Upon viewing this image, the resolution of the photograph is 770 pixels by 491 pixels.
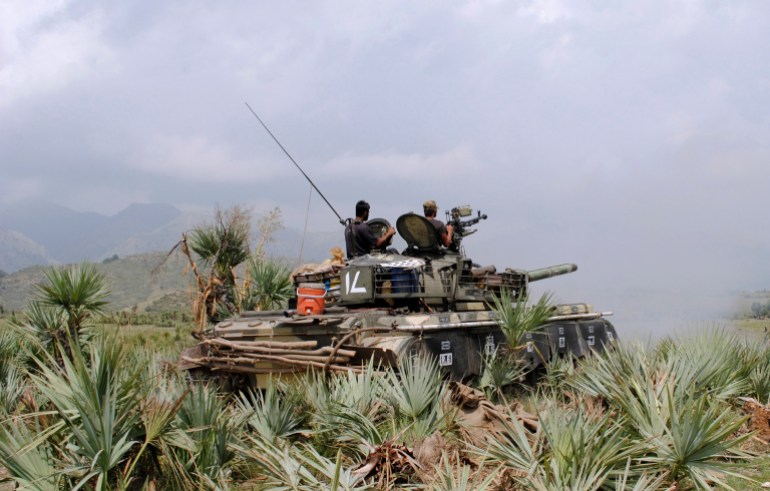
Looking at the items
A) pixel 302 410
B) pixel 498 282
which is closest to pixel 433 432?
pixel 302 410

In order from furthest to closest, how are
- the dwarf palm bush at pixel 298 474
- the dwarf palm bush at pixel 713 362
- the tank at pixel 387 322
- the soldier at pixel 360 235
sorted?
the soldier at pixel 360 235, the tank at pixel 387 322, the dwarf palm bush at pixel 713 362, the dwarf palm bush at pixel 298 474

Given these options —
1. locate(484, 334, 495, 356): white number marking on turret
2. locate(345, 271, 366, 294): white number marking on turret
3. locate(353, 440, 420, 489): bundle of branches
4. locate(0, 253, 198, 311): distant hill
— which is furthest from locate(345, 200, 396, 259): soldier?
locate(0, 253, 198, 311): distant hill

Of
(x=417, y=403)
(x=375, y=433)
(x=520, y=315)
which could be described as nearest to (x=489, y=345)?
(x=520, y=315)

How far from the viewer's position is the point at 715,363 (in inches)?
313

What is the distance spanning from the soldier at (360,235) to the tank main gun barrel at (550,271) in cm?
381

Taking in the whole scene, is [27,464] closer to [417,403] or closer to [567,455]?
[417,403]

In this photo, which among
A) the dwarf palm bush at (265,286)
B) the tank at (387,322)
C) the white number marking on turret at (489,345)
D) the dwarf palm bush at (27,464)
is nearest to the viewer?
the dwarf palm bush at (27,464)

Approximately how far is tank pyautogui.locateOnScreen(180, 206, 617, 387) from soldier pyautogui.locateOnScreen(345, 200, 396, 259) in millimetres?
173

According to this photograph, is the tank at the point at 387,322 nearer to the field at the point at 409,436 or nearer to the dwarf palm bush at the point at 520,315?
the dwarf palm bush at the point at 520,315

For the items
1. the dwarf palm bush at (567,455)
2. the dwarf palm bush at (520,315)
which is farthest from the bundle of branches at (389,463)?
the dwarf palm bush at (520,315)

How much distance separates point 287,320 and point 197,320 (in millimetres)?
7281

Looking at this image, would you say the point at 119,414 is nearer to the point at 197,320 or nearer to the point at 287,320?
the point at 287,320

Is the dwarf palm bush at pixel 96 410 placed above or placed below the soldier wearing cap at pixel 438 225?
below

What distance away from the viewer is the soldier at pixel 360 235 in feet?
40.6
